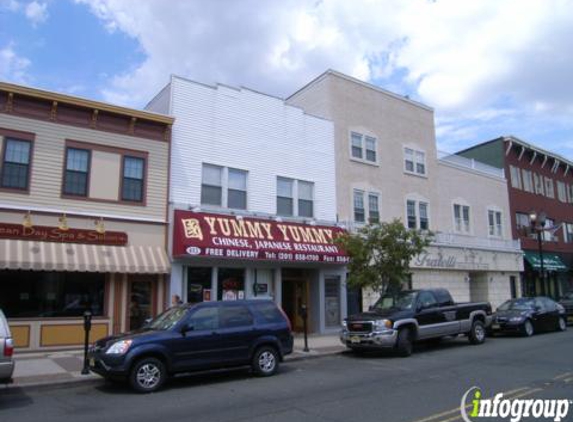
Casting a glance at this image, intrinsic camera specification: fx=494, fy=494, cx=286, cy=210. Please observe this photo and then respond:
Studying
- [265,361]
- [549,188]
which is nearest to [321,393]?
[265,361]

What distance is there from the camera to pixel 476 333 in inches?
645

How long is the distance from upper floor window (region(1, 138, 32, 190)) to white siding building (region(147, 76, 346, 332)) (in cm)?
450

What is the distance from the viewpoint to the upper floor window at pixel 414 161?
25375 mm

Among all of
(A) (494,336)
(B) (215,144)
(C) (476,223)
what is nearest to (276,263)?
(B) (215,144)

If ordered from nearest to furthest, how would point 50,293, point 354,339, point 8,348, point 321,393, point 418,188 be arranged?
point 8,348 → point 321,393 → point 354,339 → point 50,293 → point 418,188

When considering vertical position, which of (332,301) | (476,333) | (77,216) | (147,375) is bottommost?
(147,375)

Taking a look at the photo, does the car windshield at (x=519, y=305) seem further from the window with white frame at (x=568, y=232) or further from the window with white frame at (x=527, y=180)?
the window with white frame at (x=568, y=232)

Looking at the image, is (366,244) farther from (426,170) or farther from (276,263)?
(426,170)

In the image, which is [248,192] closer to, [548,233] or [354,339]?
[354,339]

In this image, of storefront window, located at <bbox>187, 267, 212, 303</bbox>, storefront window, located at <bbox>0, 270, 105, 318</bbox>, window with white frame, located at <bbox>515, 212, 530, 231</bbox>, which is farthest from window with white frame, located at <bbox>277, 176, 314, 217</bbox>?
window with white frame, located at <bbox>515, 212, 530, 231</bbox>

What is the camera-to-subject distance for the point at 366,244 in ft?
55.7

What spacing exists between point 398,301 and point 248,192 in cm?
716

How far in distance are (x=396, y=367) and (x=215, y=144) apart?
10542mm

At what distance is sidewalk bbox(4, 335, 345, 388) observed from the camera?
33.7 feet
